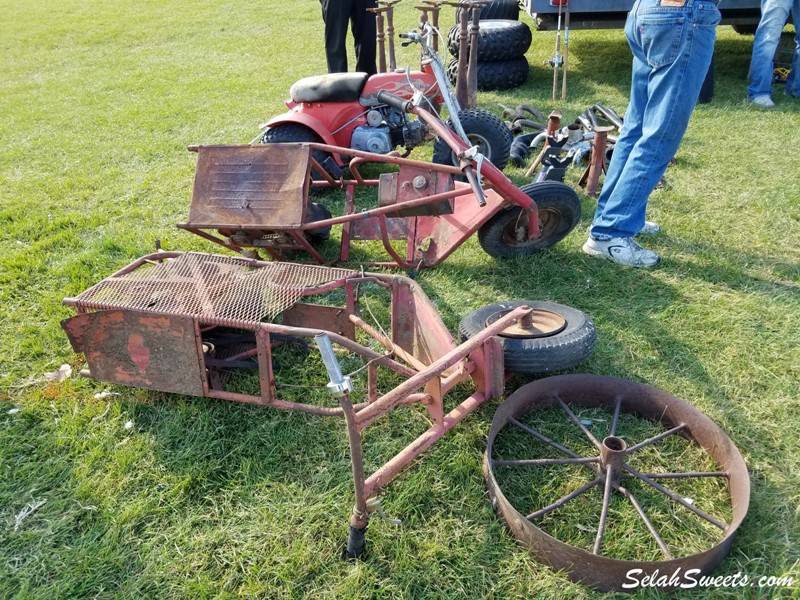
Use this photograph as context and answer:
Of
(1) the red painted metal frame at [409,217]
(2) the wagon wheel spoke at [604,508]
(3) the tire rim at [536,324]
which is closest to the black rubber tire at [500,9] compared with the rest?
(1) the red painted metal frame at [409,217]

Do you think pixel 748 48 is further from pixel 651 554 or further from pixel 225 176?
pixel 651 554

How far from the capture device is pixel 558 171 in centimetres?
468

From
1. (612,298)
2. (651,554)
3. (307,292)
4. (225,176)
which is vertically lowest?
(651,554)

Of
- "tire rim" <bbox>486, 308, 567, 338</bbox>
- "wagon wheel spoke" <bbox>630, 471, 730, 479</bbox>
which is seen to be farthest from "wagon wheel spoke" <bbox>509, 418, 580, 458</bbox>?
"tire rim" <bbox>486, 308, 567, 338</bbox>

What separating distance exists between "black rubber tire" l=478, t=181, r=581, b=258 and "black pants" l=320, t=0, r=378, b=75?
3595 millimetres

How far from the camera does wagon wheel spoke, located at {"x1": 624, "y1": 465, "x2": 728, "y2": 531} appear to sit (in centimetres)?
219

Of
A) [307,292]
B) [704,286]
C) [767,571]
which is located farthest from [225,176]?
[767,571]

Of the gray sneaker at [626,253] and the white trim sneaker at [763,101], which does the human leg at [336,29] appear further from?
the white trim sneaker at [763,101]

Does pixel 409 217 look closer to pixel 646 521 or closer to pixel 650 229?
pixel 650 229

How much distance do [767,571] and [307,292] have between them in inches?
82.0

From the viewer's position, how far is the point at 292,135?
4.83 m

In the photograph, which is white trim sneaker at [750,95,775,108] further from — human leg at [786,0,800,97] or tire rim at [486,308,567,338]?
tire rim at [486,308,567,338]

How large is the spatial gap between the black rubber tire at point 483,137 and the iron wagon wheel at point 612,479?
109 inches

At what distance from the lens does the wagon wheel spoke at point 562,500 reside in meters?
2.21
